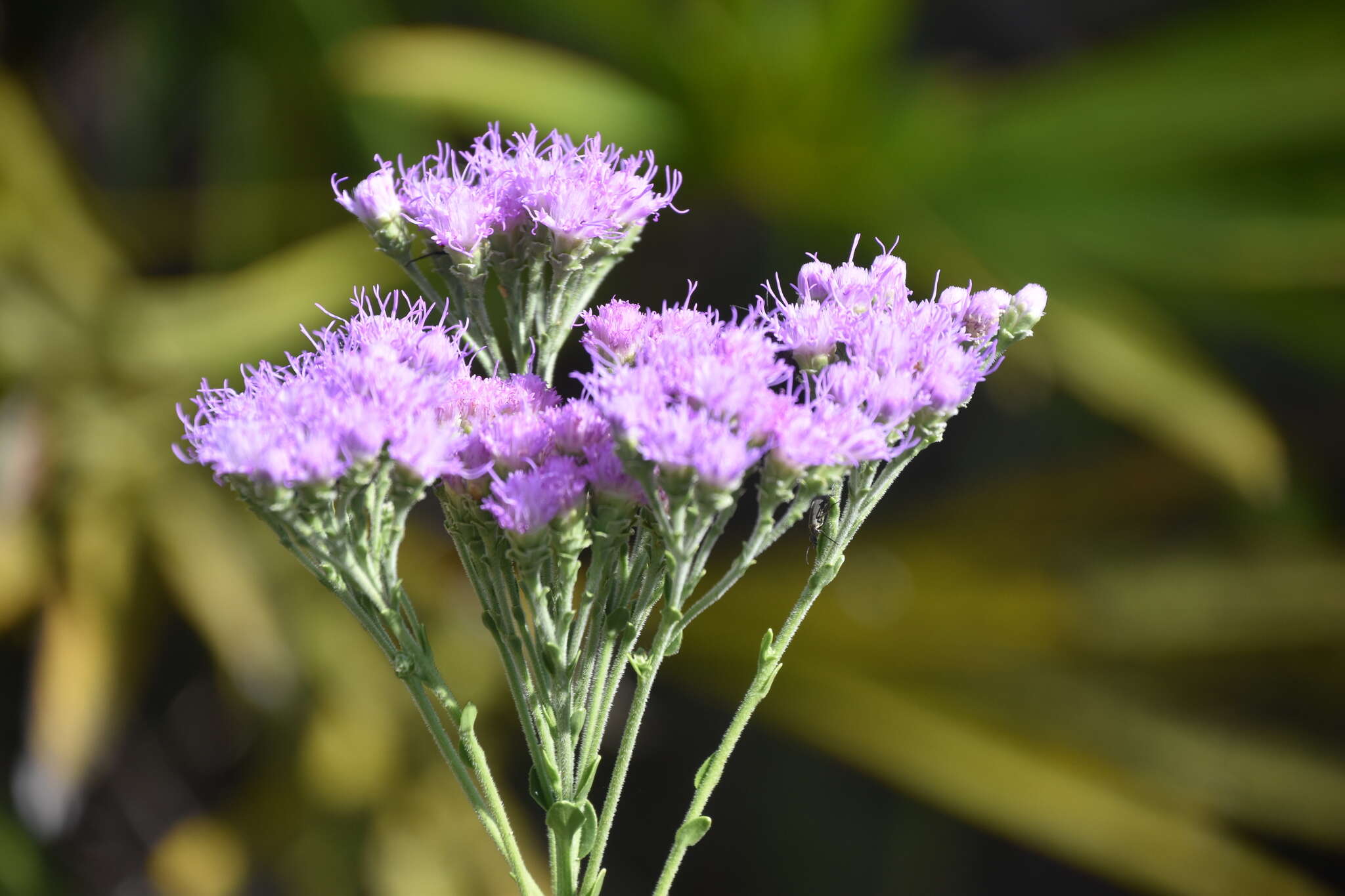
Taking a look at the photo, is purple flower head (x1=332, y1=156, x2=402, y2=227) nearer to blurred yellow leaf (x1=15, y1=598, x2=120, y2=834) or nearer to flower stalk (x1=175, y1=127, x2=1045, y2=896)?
flower stalk (x1=175, y1=127, x2=1045, y2=896)

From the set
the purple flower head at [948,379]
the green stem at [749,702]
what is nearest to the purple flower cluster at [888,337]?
the purple flower head at [948,379]

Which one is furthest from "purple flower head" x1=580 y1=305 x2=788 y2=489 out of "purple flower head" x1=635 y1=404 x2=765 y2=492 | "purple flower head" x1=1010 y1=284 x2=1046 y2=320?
"purple flower head" x1=1010 y1=284 x2=1046 y2=320

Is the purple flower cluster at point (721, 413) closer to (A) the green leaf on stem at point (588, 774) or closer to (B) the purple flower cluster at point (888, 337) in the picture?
(B) the purple flower cluster at point (888, 337)

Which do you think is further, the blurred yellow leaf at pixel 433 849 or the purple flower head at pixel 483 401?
the blurred yellow leaf at pixel 433 849

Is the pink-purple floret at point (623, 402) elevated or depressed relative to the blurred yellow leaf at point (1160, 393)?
depressed

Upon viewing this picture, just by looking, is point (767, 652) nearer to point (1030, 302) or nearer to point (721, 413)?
point (721, 413)

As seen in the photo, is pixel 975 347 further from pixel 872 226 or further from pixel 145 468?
pixel 145 468

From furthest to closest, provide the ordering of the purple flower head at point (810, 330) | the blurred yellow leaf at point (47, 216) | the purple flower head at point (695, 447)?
the blurred yellow leaf at point (47, 216)
the purple flower head at point (810, 330)
the purple flower head at point (695, 447)
